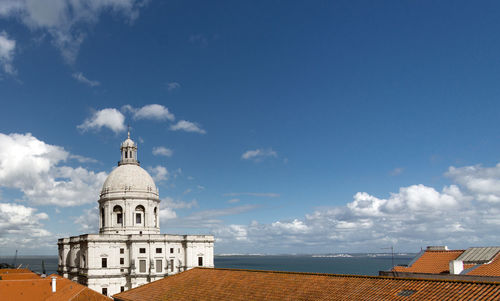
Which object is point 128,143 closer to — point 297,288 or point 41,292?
point 41,292

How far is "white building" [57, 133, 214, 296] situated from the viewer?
72.2 metres

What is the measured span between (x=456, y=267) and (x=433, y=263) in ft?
14.2

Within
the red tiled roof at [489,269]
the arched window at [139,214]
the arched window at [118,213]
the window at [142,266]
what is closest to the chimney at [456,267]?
the red tiled roof at [489,269]

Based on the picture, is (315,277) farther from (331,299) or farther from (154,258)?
(154,258)

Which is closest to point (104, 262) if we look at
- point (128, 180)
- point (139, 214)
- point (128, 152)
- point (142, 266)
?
point (142, 266)

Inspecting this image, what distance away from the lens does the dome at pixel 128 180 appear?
263ft

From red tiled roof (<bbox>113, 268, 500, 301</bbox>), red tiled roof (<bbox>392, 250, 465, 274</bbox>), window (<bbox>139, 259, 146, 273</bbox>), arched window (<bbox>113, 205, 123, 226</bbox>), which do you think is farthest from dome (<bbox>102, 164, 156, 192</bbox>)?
red tiled roof (<bbox>392, 250, 465, 274</bbox>)

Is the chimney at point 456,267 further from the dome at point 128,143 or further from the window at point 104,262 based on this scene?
the dome at point 128,143

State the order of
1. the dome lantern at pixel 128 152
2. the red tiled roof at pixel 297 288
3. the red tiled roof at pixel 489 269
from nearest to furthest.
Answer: the red tiled roof at pixel 297 288
the red tiled roof at pixel 489 269
the dome lantern at pixel 128 152

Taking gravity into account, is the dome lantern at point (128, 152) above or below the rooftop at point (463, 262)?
above

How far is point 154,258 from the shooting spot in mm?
74312

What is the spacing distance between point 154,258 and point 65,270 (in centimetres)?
1893

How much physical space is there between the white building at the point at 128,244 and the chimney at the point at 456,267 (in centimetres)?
4660

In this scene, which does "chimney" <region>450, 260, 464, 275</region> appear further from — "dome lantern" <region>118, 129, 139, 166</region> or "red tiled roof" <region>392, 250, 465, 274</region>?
"dome lantern" <region>118, 129, 139, 166</region>
